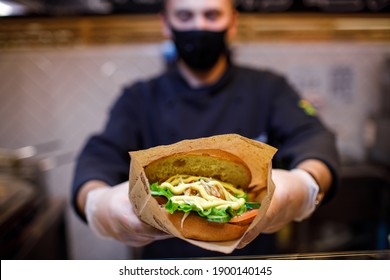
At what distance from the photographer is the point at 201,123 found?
3.51 feet

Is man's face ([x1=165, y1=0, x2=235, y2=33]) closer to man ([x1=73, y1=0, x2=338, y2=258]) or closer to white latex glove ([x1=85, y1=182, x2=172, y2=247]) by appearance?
man ([x1=73, y1=0, x2=338, y2=258])

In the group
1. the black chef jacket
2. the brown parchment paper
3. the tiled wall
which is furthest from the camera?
the tiled wall

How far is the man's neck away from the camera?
3.63ft

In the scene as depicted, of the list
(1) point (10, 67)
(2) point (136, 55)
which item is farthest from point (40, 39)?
(2) point (136, 55)

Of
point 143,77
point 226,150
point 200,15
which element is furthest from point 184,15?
point 143,77

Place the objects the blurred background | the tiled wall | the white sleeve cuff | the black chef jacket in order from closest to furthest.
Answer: the white sleeve cuff, the black chef jacket, the blurred background, the tiled wall

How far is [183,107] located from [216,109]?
0.10 meters

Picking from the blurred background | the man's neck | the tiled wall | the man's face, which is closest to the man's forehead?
the man's face

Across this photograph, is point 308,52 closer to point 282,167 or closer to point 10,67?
point 282,167

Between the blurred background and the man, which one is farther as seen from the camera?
the blurred background

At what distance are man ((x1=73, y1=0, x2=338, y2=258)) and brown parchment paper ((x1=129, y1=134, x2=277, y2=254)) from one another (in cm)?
9

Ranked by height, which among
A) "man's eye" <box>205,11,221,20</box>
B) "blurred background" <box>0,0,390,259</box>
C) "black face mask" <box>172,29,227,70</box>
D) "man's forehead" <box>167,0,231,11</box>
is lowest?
"blurred background" <box>0,0,390,259</box>

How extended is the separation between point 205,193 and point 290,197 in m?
0.20

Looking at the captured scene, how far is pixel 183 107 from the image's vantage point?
114 centimetres
